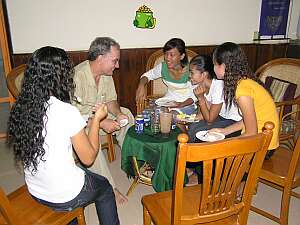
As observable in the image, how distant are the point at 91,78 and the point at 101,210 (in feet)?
3.69

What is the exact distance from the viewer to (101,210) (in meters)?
1.67

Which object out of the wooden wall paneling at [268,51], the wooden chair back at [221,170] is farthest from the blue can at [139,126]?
the wooden wall paneling at [268,51]

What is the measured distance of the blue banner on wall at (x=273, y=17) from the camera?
11.5 ft

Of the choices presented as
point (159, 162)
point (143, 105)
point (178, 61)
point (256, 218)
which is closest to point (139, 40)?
point (178, 61)

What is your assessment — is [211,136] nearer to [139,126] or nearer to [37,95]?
[139,126]

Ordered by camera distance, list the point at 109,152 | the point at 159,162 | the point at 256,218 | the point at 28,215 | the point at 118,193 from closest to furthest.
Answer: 1. the point at 28,215
2. the point at 159,162
3. the point at 256,218
4. the point at 118,193
5. the point at 109,152

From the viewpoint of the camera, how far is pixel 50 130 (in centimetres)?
132

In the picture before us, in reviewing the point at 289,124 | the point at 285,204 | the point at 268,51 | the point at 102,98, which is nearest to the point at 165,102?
the point at 102,98

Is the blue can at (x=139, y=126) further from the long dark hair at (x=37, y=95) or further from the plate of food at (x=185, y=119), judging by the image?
the long dark hair at (x=37, y=95)

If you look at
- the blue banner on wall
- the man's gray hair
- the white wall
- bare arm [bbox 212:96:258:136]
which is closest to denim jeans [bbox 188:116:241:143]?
bare arm [bbox 212:96:258:136]

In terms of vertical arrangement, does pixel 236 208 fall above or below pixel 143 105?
below

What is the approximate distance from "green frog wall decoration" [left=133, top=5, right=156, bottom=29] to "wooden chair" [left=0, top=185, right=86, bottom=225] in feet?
7.03

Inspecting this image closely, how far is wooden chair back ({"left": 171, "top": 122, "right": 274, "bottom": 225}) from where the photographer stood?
1.10 m

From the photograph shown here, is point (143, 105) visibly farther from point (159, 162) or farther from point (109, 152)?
point (159, 162)
